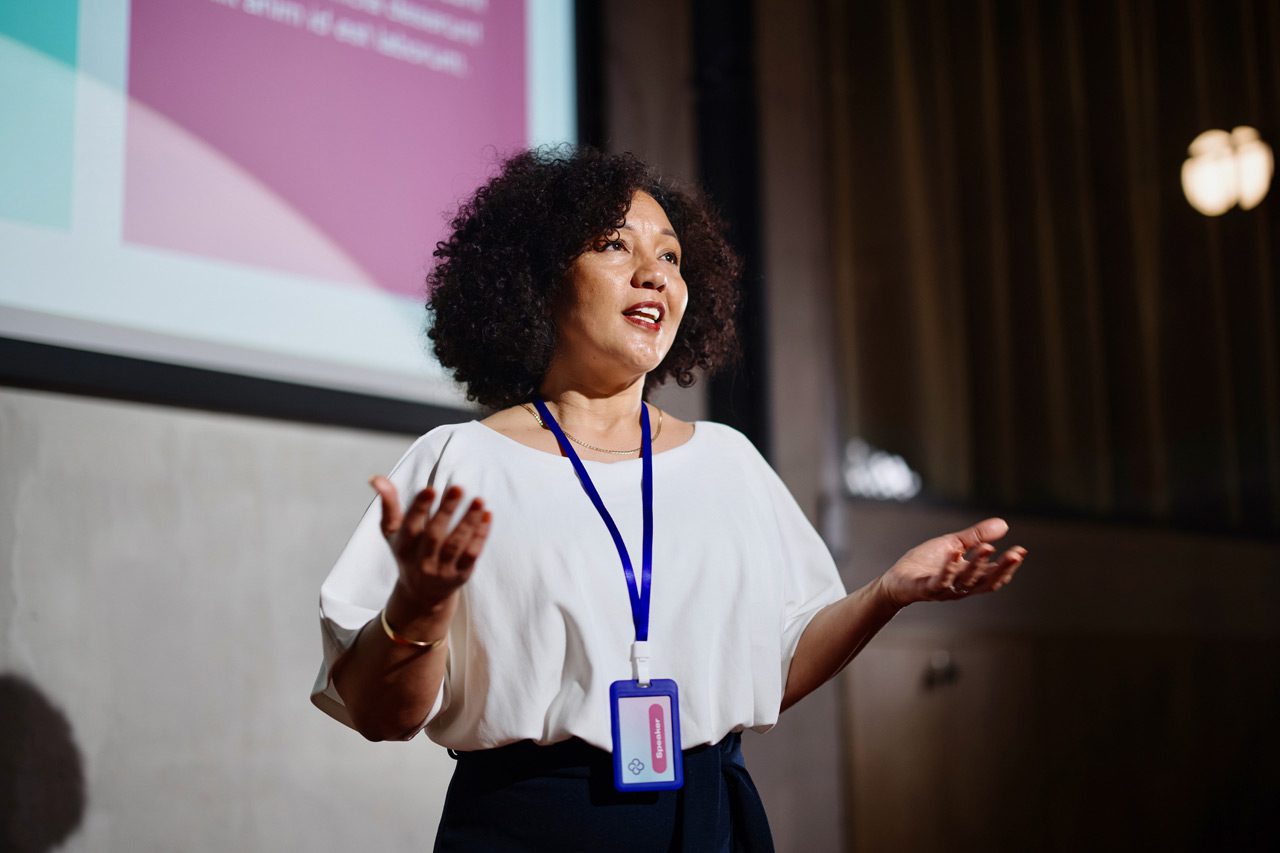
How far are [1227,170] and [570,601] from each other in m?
3.61

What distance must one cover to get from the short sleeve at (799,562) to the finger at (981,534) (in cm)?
19

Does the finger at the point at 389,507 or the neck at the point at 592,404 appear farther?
the neck at the point at 592,404

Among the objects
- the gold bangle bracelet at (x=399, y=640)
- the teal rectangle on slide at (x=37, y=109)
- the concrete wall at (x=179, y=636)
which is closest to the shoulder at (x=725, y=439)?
the gold bangle bracelet at (x=399, y=640)

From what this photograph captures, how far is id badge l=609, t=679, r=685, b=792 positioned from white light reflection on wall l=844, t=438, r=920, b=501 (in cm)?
221

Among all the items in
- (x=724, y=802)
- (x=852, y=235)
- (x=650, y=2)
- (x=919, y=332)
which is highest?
(x=650, y=2)

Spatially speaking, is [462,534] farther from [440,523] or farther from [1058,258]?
[1058,258]

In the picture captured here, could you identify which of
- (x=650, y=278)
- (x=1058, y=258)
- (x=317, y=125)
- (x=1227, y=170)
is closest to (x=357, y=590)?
(x=650, y=278)

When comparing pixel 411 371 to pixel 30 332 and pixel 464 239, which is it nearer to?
pixel 30 332

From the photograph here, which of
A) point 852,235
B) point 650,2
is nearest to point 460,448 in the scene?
point 650,2

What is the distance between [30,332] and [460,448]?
0.93 m

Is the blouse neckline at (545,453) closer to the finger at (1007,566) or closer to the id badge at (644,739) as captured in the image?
the id badge at (644,739)

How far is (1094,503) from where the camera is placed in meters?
3.80

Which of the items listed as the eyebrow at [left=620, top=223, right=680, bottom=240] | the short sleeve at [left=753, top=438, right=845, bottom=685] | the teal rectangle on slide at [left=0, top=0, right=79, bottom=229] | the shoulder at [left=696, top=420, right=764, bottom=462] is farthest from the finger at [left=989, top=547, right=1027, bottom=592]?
the teal rectangle on slide at [left=0, top=0, right=79, bottom=229]

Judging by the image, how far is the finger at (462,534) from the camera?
44.6 inches
